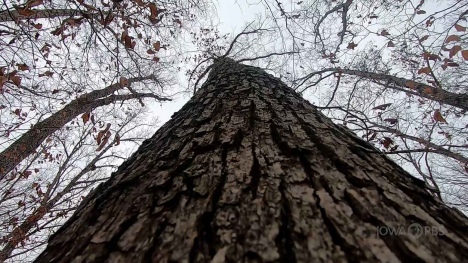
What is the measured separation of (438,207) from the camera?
82cm

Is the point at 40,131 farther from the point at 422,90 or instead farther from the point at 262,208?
the point at 422,90

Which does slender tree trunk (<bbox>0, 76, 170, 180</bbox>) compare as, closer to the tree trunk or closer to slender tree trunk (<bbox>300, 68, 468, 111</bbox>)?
the tree trunk

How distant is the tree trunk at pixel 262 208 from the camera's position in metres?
0.63

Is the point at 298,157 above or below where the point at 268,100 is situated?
below

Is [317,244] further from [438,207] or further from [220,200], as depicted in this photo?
[438,207]

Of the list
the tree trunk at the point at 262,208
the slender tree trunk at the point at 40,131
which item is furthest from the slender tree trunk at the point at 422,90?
the slender tree trunk at the point at 40,131

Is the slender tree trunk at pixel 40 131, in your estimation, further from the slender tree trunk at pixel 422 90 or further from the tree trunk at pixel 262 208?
the slender tree trunk at pixel 422 90

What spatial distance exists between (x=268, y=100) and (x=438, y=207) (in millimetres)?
1134

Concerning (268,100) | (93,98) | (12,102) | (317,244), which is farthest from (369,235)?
(93,98)

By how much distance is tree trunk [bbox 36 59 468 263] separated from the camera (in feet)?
2.06

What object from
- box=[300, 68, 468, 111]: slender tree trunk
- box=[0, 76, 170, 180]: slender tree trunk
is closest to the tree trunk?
box=[0, 76, 170, 180]: slender tree trunk

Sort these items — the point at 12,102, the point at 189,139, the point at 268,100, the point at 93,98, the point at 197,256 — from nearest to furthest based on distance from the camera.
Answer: the point at 197,256, the point at 189,139, the point at 268,100, the point at 12,102, the point at 93,98

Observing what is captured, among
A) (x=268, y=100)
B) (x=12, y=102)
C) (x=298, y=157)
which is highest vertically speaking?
(x=12, y=102)

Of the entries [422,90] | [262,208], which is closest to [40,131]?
[262,208]
